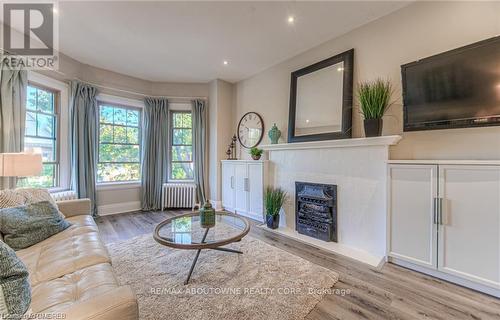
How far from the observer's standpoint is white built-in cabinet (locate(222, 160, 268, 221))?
12.6 feet

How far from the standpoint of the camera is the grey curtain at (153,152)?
4.63 m

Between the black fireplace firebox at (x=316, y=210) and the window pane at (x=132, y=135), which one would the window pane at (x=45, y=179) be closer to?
the window pane at (x=132, y=135)

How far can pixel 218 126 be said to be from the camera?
186 inches

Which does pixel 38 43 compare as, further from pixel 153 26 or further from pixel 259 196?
pixel 259 196

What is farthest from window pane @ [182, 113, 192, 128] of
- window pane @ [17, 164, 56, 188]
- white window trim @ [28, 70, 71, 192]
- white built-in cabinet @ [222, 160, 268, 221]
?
window pane @ [17, 164, 56, 188]

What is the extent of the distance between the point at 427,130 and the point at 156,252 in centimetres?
332

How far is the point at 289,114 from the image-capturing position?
359 cm

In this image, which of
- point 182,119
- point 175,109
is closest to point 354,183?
point 182,119

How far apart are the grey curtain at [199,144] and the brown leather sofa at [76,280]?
9.13 ft

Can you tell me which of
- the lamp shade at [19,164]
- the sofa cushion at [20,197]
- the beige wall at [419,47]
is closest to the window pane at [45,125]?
the lamp shade at [19,164]

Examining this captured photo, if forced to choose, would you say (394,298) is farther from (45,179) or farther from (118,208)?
(45,179)

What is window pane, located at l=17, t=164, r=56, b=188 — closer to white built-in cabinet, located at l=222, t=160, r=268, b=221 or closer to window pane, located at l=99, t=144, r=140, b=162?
window pane, located at l=99, t=144, r=140, b=162

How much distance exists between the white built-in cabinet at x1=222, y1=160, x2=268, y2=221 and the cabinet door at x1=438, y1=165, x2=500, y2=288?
2410 mm

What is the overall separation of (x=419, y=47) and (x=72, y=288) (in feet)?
12.1
